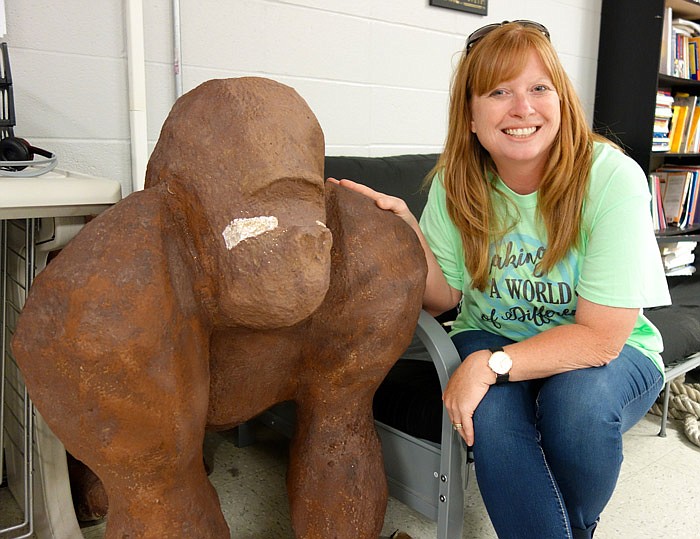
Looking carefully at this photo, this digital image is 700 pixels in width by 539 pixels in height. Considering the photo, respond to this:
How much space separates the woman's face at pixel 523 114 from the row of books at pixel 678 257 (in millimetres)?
1646

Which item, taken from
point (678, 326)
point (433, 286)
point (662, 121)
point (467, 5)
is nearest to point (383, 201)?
point (433, 286)

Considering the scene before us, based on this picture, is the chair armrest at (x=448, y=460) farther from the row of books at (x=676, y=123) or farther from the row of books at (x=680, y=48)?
the row of books at (x=680, y=48)

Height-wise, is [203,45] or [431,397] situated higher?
[203,45]

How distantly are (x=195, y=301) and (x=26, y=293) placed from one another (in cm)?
55

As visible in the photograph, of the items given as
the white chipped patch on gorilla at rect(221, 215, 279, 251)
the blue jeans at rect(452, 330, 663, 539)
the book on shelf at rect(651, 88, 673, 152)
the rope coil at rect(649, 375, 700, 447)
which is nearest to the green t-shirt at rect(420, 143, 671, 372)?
the blue jeans at rect(452, 330, 663, 539)

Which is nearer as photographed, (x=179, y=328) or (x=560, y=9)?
(x=179, y=328)

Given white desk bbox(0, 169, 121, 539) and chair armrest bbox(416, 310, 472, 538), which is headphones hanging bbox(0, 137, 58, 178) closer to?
white desk bbox(0, 169, 121, 539)

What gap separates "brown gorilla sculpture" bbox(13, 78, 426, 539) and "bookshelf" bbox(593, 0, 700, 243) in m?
2.03

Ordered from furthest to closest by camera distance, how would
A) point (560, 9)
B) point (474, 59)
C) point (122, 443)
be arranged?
point (560, 9) < point (474, 59) < point (122, 443)

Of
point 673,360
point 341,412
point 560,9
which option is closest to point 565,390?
point 341,412

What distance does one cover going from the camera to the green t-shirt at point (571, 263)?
3.71 ft

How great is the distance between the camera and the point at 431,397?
1297 mm

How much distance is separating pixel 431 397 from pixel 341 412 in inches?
11.1

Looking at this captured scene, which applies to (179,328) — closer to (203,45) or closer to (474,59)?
(474,59)
